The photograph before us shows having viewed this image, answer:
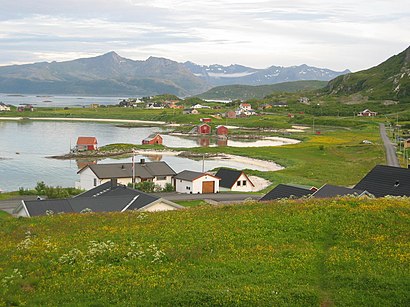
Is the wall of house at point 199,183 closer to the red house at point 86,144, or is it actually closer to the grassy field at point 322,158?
the grassy field at point 322,158

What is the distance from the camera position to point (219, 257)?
14.8m

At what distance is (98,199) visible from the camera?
28.3 metres

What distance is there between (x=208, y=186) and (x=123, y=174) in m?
7.98

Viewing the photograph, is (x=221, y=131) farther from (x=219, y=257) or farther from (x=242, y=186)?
(x=219, y=257)

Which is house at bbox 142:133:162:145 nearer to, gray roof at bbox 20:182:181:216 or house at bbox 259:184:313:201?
house at bbox 259:184:313:201

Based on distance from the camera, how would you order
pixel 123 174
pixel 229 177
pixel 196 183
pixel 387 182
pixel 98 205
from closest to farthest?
pixel 98 205
pixel 387 182
pixel 196 183
pixel 123 174
pixel 229 177

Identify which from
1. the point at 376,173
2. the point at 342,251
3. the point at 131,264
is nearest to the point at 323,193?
the point at 376,173

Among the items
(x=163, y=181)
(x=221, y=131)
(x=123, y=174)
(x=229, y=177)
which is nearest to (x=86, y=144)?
(x=163, y=181)

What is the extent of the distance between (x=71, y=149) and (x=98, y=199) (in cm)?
6507

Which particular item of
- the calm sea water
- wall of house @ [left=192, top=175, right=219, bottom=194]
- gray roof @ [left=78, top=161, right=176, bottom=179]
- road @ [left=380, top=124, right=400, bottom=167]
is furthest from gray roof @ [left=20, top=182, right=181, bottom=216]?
road @ [left=380, top=124, right=400, bottom=167]

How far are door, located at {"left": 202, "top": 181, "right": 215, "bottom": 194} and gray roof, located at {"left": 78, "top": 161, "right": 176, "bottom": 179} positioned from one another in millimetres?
4057

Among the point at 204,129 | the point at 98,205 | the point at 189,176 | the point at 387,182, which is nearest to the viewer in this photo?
the point at 98,205

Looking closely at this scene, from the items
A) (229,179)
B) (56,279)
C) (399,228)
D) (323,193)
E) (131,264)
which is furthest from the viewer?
(229,179)

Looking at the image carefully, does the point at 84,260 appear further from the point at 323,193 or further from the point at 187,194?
the point at 187,194
